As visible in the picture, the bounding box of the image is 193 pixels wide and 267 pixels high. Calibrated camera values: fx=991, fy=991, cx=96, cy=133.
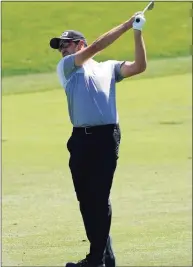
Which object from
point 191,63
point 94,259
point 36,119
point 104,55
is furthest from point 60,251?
point 104,55

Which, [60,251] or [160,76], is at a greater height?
[60,251]

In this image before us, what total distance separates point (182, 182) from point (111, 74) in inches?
190

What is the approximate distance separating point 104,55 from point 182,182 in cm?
1666

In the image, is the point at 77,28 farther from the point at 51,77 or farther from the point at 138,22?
the point at 138,22

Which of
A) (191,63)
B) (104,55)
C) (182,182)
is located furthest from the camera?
(104,55)

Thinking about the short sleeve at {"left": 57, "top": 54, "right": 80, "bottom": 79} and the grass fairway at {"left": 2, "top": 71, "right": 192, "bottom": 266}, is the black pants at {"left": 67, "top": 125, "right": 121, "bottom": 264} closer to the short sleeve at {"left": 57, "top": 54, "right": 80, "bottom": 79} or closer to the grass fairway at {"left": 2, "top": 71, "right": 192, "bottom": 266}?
the short sleeve at {"left": 57, "top": 54, "right": 80, "bottom": 79}

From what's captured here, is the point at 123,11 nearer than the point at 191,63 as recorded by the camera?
No

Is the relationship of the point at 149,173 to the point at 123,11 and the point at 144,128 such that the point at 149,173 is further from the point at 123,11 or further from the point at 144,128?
the point at 123,11

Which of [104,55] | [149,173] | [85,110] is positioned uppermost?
[85,110]

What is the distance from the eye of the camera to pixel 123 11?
31609 mm

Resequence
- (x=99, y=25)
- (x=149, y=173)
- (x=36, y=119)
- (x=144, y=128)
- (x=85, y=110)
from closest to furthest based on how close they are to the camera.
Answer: (x=85, y=110), (x=149, y=173), (x=144, y=128), (x=36, y=119), (x=99, y=25)

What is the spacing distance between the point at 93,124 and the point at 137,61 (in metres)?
0.46

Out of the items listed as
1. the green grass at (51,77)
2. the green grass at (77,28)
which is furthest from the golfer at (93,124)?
the green grass at (77,28)

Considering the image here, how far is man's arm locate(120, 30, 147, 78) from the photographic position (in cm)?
581
